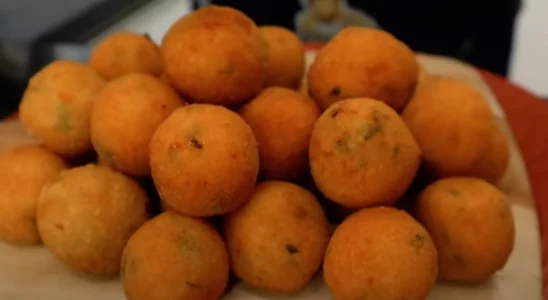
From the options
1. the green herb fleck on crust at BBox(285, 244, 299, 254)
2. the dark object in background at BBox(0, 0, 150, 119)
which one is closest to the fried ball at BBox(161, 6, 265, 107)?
the green herb fleck on crust at BBox(285, 244, 299, 254)

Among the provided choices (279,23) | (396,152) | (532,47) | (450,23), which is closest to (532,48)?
(532,47)

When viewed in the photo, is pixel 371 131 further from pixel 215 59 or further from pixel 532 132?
pixel 532 132

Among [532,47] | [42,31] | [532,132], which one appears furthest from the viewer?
[532,47]

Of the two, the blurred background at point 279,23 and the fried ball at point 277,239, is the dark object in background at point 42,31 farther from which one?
the fried ball at point 277,239

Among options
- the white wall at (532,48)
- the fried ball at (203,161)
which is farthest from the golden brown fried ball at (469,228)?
the white wall at (532,48)

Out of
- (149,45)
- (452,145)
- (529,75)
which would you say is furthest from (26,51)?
(529,75)

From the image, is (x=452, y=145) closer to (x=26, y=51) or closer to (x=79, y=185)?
(x=79, y=185)
